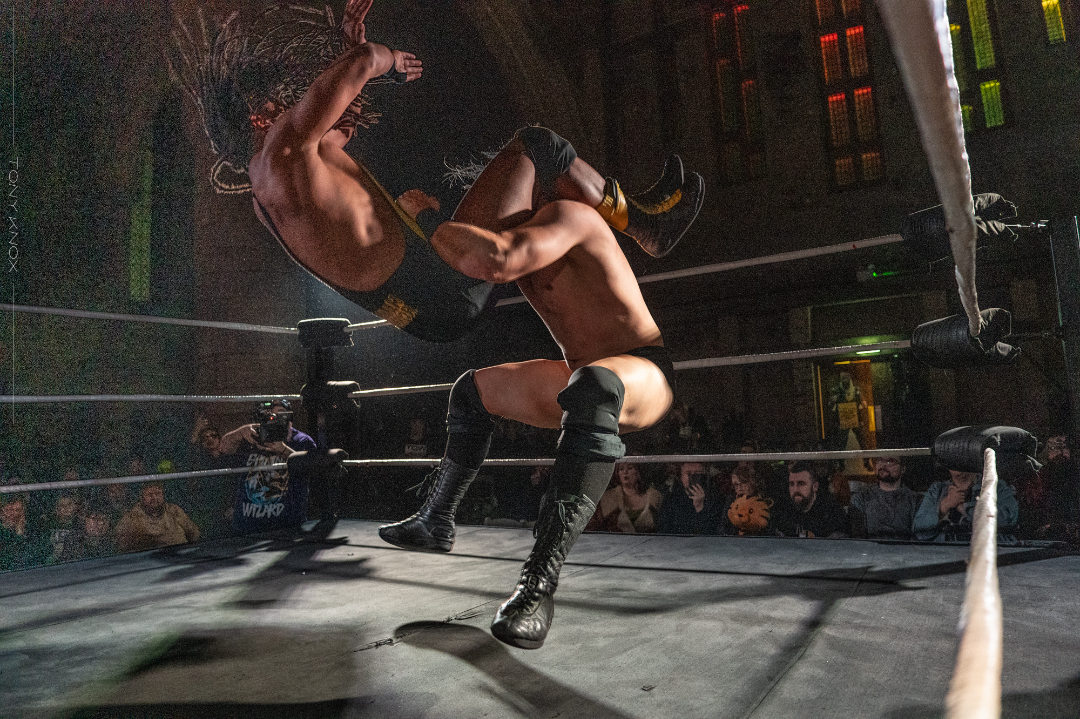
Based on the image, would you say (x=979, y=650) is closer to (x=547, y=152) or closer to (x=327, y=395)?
(x=547, y=152)

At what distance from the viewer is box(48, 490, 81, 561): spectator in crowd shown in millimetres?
4555

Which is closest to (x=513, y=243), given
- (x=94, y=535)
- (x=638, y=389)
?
(x=638, y=389)

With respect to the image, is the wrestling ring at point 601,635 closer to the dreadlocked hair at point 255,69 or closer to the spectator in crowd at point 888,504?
the dreadlocked hair at point 255,69

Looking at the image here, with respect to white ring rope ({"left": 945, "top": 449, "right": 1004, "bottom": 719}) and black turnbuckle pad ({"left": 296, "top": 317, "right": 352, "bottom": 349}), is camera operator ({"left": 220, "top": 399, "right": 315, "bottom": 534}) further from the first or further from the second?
white ring rope ({"left": 945, "top": 449, "right": 1004, "bottom": 719})

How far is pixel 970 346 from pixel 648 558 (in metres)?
0.96

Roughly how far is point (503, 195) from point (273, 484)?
202cm

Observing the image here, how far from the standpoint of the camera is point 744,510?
353 cm

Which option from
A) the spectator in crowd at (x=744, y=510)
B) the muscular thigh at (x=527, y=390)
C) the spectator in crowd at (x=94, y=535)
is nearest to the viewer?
the muscular thigh at (x=527, y=390)

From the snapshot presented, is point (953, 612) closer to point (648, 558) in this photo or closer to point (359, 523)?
point (648, 558)

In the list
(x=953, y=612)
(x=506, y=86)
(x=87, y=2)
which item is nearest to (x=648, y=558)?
(x=953, y=612)

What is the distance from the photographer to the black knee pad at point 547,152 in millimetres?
1439

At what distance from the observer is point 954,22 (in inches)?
282

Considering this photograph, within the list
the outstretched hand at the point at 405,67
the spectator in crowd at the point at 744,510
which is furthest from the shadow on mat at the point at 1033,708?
the spectator in crowd at the point at 744,510

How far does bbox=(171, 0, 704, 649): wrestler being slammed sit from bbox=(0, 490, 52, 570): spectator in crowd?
9.89ft
